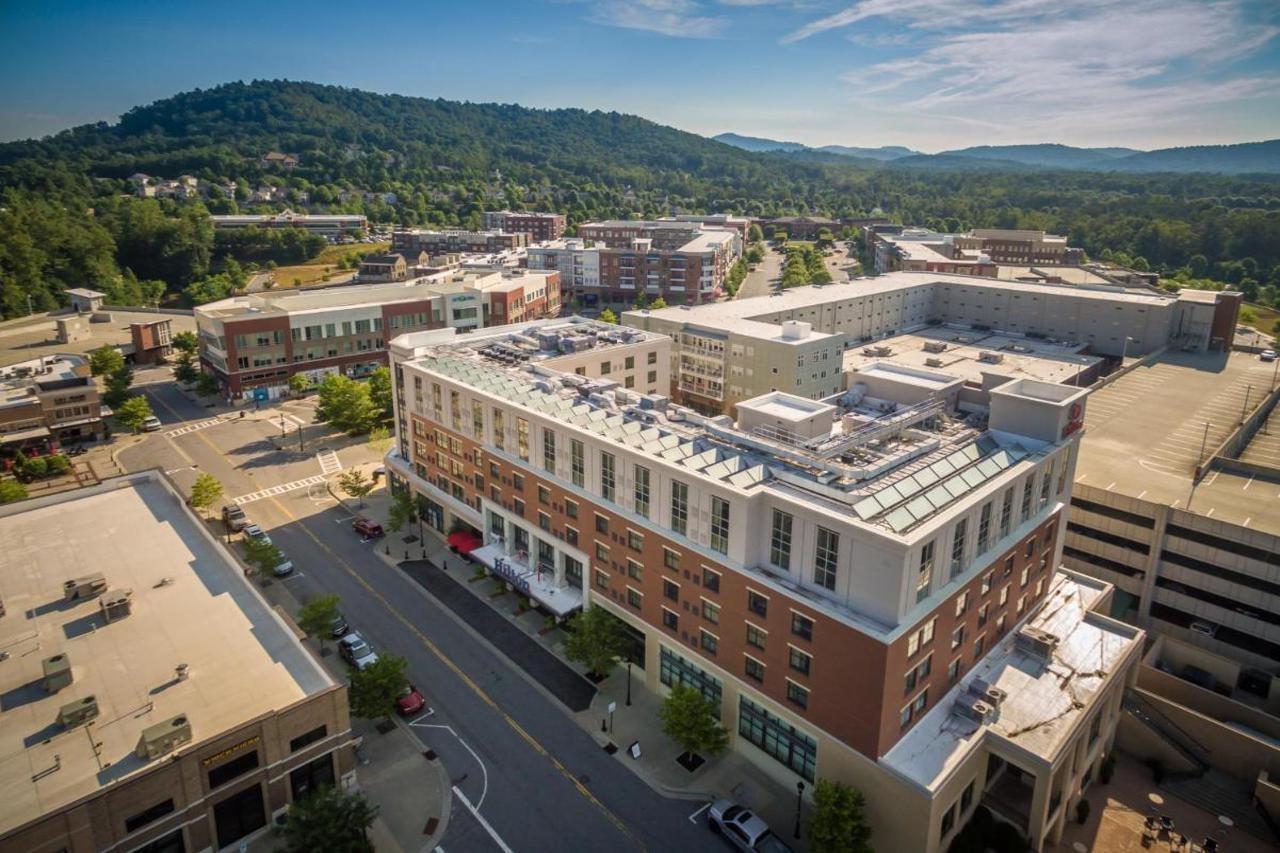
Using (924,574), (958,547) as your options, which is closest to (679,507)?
(924,574)

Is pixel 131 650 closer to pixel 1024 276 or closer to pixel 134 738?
pixel 134 738

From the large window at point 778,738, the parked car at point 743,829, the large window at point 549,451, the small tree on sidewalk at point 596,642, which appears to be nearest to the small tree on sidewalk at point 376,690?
the small tree on sidewalk at point 596,642

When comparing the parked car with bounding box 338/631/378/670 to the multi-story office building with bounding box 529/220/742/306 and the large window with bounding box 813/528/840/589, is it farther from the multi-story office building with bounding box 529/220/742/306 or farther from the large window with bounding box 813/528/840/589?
the multi-story office building with bounding box 529/220/742/306

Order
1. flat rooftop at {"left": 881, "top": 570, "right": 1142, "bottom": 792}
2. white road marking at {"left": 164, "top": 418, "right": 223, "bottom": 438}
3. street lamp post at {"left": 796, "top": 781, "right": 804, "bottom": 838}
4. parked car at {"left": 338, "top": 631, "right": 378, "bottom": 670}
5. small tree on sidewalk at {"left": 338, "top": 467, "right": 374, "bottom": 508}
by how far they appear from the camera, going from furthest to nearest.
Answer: white road marking at {"left": 164, "top": 418, "right": 223, "bottom": 438} < small tree on sidewalk at {"left": 338, "top": 467, "right": 374, "bottom": 508} < parked car at {"left": 338, "top": 631, "right": 378, "bottom": 670} < street lamp post at {"left": 796, "top": 781, "right": 804, "bottom": 838} < flat rooftop at {"left": 881, "top": 570, "right": 1142, "bottom": 792}

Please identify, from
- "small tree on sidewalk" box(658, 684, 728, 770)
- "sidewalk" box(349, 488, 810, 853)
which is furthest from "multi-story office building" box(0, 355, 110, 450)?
"small tree on sidewalk" box(658, 684, 728, 770)

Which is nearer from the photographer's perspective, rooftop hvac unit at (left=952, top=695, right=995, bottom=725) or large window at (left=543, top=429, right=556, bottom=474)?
rooftop hvac unit at (left=952, top=695, right=995, bottom=725)

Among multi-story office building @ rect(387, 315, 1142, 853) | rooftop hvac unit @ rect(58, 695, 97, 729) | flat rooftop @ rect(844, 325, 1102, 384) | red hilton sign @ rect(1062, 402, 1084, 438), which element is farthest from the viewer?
flat rooftop @ rect(844, 325, 1102, 384)

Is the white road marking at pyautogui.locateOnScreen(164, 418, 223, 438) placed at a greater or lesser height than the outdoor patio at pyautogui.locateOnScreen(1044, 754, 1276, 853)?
greater
